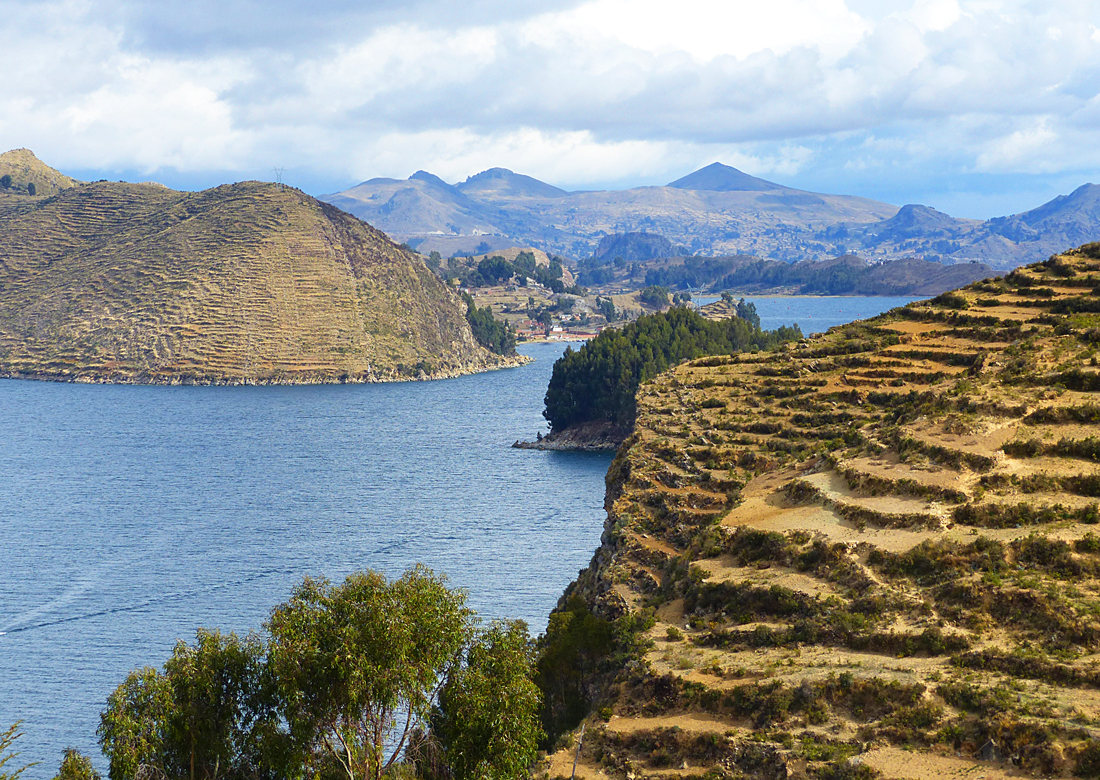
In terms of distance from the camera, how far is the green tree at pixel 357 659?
99.3 feet

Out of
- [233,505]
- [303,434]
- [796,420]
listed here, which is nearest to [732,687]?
[796,420]

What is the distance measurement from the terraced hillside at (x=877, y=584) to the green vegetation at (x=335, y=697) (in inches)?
149

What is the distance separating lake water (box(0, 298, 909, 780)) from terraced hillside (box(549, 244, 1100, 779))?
21.5m

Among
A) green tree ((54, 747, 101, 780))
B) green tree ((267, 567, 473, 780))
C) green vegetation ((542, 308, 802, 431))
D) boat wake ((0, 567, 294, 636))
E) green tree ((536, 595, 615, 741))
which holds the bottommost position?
boat wake ((0, 567, 294, 636))

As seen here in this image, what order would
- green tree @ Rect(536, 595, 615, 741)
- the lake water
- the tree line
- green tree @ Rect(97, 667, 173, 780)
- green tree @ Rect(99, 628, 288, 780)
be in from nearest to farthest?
1. green tree @ Rect(97, 667, 173, 780)
2. the tree line
3. green tree @ Rect(99, 628, 288, 780)
4. green tree @ Rect(536, 595, 615, 741)
5. the lake water

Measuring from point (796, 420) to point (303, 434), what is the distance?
10348 cm

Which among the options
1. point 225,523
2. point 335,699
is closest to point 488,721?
point 335,699

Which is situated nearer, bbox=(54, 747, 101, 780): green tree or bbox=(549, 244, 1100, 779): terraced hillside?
bbox=(549, 244, 1100, 779): terraced hillside

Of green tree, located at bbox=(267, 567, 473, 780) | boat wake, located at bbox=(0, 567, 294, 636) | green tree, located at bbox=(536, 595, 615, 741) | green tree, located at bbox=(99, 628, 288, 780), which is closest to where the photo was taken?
green tree, located at bbox=(267, 567, 473, 780)

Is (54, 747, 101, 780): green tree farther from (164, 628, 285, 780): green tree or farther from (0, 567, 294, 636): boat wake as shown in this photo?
(0, 567, 294, 636): boat wake

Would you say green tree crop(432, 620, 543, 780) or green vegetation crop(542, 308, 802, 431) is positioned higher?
green vegetation crop(542, 308, 802, 431)

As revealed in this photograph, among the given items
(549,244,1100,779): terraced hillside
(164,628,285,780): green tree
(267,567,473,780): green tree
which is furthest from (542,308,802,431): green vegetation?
(164,628,285,780): green tree

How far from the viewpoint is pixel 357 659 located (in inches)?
1182

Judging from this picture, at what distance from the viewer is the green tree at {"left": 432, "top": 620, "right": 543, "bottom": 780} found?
31953 mm
